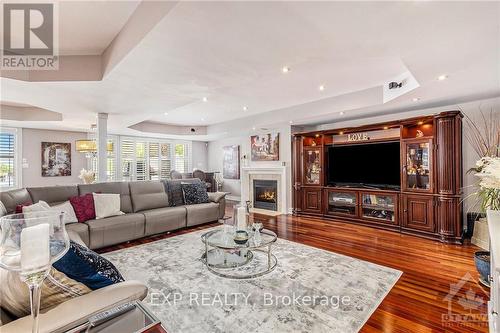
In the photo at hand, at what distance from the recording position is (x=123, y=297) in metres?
1.25

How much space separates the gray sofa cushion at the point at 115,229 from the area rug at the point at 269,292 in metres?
0.28

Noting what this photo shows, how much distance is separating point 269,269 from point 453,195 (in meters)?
3.22

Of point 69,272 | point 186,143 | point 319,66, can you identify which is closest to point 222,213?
point 319,66

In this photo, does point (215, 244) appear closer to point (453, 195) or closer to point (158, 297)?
point (158, 297)

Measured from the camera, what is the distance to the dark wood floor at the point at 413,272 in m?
1.94

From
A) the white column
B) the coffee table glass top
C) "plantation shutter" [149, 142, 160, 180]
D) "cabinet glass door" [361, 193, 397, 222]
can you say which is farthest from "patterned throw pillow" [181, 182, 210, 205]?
"plantation shutter" [149, 142, 160, 180]

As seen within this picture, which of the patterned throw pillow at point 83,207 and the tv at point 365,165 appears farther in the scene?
the tv at point 365,165

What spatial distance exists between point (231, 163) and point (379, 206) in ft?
16.2

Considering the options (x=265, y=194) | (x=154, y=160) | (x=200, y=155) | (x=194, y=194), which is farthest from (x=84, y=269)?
(x=200, y=155)

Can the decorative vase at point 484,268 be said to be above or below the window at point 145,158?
below

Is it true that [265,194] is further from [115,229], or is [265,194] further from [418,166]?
[115,229]

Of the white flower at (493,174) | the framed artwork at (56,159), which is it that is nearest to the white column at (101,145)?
the framed artwork at (56,159)

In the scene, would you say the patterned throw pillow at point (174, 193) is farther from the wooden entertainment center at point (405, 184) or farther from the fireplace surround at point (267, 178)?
the wooden entertainment center at point (405, 184)

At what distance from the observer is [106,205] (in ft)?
12.6
